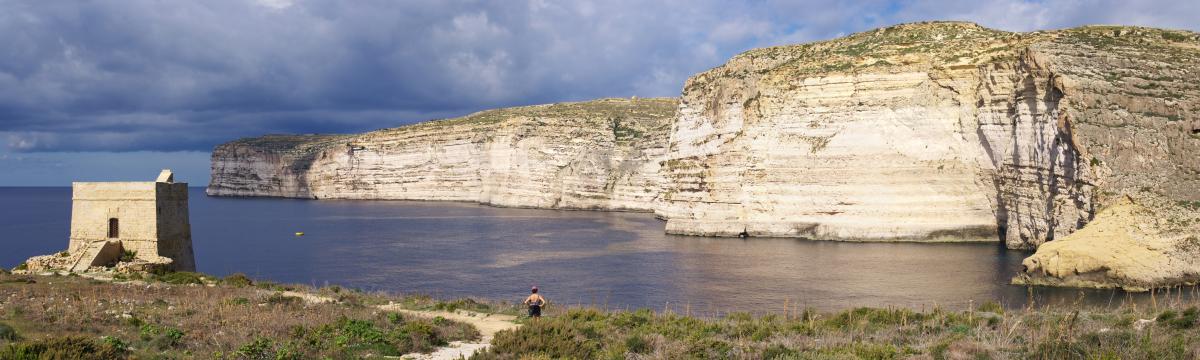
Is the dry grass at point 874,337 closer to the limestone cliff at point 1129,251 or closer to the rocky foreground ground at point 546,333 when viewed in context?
the rocky foreground ground at point 546,333

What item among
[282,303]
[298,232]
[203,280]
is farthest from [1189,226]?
[298,232]

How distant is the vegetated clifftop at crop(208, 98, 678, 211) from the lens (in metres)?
101

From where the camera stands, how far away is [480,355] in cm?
1620

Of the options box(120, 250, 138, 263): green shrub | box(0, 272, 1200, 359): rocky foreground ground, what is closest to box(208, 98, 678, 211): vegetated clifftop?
box(120, 250, 138, 263): green shrub

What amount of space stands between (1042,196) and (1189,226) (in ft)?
A: 41.7

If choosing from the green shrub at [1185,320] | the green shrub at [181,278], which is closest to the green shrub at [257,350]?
the green shrub at [181,278]

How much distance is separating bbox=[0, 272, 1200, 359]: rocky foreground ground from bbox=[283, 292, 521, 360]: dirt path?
0.51ft

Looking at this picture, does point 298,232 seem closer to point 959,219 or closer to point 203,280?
point 203,280

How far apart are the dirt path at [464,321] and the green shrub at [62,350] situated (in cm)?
526

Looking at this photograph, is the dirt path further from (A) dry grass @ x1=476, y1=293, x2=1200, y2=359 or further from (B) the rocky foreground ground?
(A) dry grass @ x1=476, y1=293, x2=1200, y2=359

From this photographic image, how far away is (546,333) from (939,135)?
4209 cm

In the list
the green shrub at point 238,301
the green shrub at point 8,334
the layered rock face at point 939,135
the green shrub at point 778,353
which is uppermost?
the layered rock face at point 939,135

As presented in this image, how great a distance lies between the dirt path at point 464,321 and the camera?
17.1 metres

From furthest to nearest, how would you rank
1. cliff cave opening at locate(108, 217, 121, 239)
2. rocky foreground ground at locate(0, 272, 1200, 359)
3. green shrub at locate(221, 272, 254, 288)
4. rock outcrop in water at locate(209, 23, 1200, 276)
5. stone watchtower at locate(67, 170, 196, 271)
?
rock outcrop in water at locate(209, 23, 1200, 276), cliff cave opening at locate(108, 217, 121, 239), stone watchtower at locate(67, 170, 196, 271), green shrub at locate(221, 272, 254, 288), rocky foreground ground at locate(0, 272, 1200, 359)
